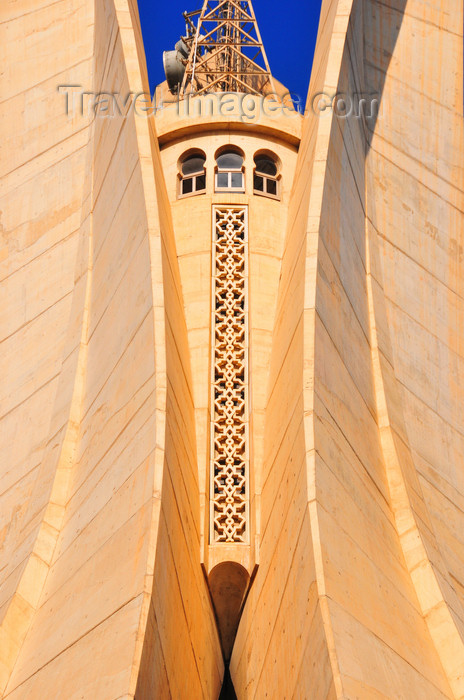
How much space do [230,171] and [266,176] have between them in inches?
13.6

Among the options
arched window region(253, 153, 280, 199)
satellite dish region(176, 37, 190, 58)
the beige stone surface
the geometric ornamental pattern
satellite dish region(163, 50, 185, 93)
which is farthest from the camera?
satellite dish region(176, 37, 190, 58)

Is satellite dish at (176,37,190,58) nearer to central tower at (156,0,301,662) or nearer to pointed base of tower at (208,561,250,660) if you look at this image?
central tower at (156,0,301,662)

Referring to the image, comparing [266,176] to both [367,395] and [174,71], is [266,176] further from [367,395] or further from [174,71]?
[174,71]

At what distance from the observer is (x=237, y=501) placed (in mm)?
10297

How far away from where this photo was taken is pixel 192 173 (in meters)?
12.4

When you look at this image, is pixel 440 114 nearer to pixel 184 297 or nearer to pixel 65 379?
pixel 184 297

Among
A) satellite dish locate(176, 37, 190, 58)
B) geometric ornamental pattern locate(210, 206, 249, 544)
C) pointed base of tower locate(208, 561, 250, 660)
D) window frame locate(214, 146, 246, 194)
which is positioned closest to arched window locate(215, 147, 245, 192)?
window frame locate(214, 146, 246, 194)

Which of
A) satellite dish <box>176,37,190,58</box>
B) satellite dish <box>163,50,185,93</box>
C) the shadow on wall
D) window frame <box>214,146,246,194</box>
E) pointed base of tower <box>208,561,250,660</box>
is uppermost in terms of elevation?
satellite dish <box>176,37,190,58</box>

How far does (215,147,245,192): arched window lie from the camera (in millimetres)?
12180

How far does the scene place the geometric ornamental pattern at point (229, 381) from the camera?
10242 millimetres

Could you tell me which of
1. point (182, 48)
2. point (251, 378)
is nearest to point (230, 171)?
point (251, 378)

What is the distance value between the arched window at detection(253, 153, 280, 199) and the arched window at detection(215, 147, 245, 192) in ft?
0.46

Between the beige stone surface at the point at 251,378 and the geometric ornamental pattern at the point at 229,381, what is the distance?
0.09 m

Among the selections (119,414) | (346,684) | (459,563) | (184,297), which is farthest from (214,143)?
(346,684)
